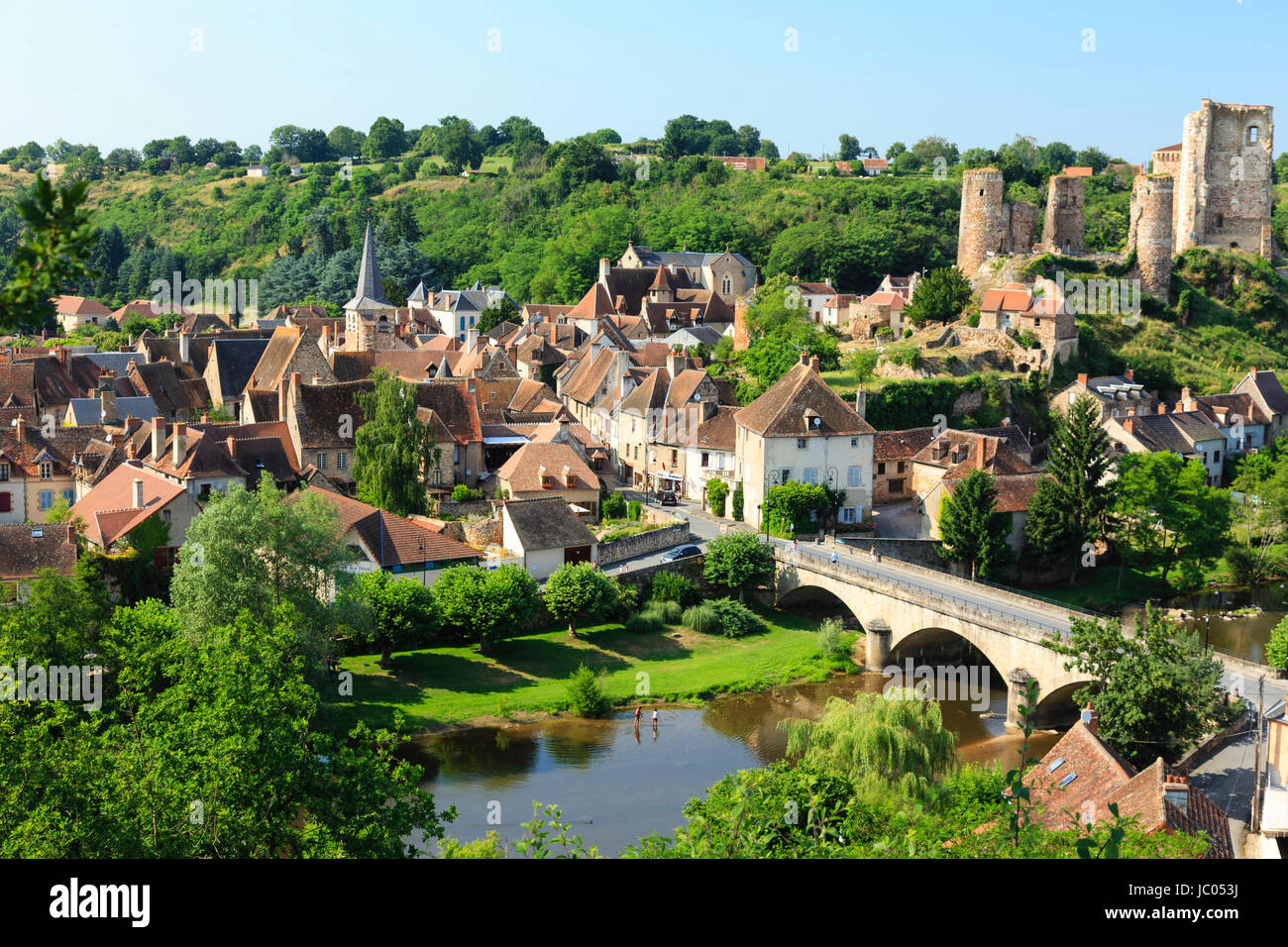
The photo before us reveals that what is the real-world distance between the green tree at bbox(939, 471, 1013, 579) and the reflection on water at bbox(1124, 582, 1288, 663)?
4580 mm

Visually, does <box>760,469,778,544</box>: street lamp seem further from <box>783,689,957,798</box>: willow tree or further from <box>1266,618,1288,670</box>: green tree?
<box>783,689,957,798</box>: willow tree

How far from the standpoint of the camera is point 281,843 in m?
16.8

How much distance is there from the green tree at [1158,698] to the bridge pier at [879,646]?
9.98m

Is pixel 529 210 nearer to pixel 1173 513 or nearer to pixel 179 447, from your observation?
pixel 179 447

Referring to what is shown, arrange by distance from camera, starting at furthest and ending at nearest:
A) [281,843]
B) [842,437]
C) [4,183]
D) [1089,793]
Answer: [4,183] → [842,437] → [1089,793] → [281,843]

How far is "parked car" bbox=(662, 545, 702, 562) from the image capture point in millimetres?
42719

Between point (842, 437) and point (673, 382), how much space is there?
9.33 metres

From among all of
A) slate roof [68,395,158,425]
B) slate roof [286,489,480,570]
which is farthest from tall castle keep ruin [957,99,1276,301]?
slate roof [68,395,158,425]

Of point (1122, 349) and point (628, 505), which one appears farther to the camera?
point (1122, 349)
